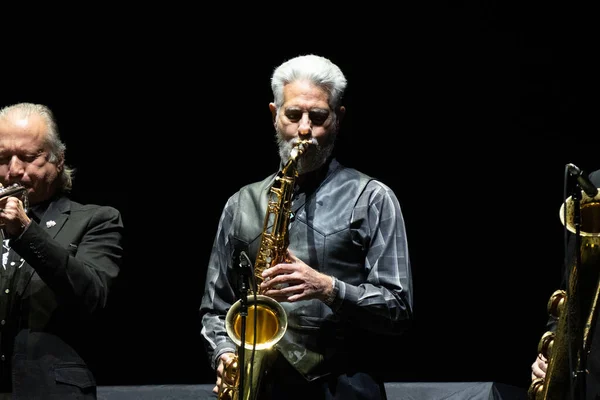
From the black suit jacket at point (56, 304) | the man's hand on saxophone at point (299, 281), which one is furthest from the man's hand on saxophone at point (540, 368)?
the black suit jacket at point (56, 304)

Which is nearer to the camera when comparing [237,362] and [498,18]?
[237,362]

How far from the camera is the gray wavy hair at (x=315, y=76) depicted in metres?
2.97

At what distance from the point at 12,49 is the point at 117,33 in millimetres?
462

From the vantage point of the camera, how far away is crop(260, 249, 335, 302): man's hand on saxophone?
268cm

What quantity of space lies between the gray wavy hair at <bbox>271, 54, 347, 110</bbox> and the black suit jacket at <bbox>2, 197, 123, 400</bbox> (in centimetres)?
79

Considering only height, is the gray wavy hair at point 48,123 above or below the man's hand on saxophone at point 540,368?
above

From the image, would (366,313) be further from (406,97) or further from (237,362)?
(406,97)

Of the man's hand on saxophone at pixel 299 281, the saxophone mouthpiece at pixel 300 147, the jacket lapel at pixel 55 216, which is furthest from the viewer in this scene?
the jacket lapel at pixel 55 216

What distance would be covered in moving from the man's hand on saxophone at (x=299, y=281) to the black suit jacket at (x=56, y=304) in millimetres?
646

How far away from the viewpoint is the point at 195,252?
4.36m

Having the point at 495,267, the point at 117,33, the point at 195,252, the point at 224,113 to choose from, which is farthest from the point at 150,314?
the point at 495,267

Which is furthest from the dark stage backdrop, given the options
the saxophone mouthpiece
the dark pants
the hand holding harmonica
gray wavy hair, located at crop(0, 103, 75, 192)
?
the dark pants

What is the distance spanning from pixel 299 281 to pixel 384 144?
1630mm

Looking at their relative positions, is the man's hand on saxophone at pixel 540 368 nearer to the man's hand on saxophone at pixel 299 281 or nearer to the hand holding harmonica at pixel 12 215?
the man's hand on saxophone at pixel 299 281
